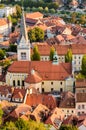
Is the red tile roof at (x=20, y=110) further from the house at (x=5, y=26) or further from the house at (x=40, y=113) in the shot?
the house at (x=5, y=26)

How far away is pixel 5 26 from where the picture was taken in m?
107

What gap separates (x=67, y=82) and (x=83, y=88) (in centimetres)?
291

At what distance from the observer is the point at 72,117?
50031mm

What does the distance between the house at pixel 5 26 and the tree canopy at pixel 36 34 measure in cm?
1405

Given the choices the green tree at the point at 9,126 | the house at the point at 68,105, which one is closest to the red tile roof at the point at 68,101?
the house at the point at 68,105

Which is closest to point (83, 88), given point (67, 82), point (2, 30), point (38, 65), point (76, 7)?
point (67, 82)

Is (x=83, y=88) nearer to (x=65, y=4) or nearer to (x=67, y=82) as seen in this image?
(x=67, y=82)

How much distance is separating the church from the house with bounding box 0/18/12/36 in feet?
143

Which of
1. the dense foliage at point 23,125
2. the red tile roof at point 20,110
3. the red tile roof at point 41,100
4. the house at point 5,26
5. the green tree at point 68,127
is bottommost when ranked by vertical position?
the house at point 5,26

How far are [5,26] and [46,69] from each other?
47626mm

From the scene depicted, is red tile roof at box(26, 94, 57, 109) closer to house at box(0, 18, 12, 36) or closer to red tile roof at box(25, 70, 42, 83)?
Answer: red tile roof at box(25, 70, 42, 83)

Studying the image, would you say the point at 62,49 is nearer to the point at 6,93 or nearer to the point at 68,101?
the point at 6,93

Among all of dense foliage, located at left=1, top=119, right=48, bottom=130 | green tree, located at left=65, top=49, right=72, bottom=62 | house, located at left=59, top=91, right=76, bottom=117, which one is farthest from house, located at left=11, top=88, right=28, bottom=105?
green tree, located at left=65, top=49, right=72, bottom=62

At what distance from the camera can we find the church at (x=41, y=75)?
60.0 m
